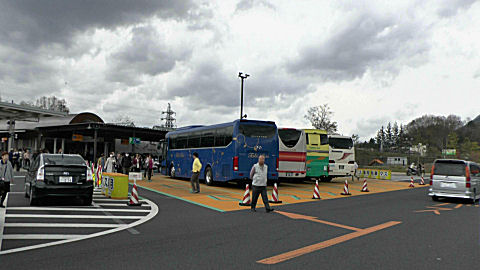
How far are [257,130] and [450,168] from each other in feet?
29.2

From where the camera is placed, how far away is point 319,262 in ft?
19.7

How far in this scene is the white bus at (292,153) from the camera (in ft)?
73.2

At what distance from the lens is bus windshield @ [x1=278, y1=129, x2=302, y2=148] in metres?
22.8

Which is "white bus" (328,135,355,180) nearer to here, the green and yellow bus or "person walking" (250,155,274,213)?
the green and yellow bus

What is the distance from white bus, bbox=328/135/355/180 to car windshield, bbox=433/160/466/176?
33.8 feet

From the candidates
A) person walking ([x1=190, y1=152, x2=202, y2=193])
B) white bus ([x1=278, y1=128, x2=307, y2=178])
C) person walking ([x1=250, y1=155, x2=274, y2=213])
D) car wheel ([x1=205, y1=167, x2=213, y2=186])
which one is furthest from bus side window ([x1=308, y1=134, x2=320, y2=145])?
person walking ([x1=250, y1=155, x2=274, y2=213])

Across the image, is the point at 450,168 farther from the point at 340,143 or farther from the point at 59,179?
the point at 59,179

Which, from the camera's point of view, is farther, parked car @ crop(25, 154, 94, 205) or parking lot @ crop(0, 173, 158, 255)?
parked car @ crop(25, 154, 94, 205)

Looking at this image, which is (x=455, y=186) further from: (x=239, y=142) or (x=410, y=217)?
(x=239, y=142)

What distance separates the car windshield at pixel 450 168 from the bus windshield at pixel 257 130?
7942 mm

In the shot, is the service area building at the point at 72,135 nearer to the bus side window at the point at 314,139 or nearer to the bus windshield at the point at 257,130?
the bus side window at the point at 314,139

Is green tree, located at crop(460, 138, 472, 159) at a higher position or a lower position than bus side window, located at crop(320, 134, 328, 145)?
higher

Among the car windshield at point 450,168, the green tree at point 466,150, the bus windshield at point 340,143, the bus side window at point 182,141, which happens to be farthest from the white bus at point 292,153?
the green tree at point 466,150

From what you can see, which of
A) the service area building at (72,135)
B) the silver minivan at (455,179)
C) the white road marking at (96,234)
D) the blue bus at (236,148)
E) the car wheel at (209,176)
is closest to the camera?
the white road marking at (96,234)
